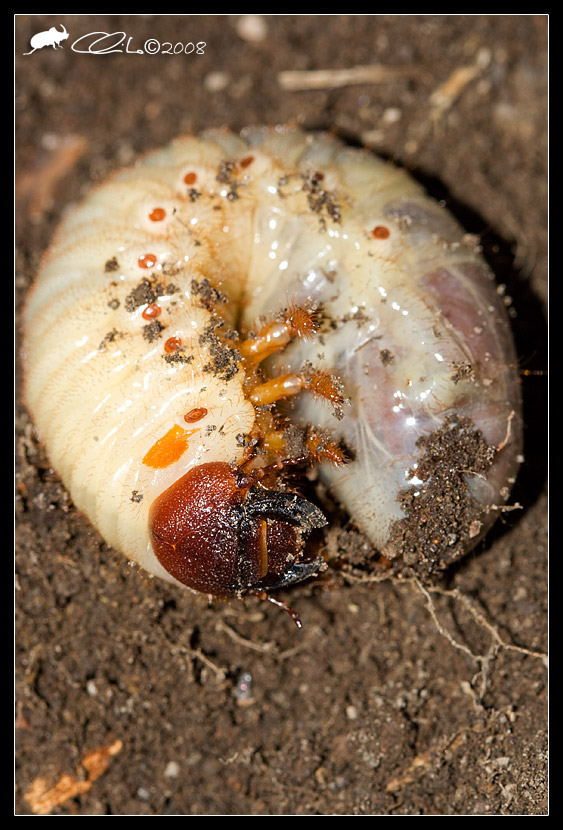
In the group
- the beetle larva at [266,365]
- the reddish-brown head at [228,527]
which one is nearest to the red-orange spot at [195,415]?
the beetle larva at [266,365]

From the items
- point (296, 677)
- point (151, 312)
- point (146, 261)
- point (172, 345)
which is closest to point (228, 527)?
point (172, 345)

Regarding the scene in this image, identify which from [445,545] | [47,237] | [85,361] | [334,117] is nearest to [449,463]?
[445,545]

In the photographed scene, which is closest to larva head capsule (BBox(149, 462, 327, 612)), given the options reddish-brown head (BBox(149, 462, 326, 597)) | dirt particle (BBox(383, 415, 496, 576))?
reddish-brown head (BBox(149, 462, 326, 597))

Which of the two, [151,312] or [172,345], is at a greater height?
[151,312]

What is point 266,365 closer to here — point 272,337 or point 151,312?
point 272,337

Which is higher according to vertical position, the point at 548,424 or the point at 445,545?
the point at 445,545

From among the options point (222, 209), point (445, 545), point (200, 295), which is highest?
point (222, 209)

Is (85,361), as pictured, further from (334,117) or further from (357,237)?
(334,117)

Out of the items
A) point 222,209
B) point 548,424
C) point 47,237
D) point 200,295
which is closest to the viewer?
point 200,295
